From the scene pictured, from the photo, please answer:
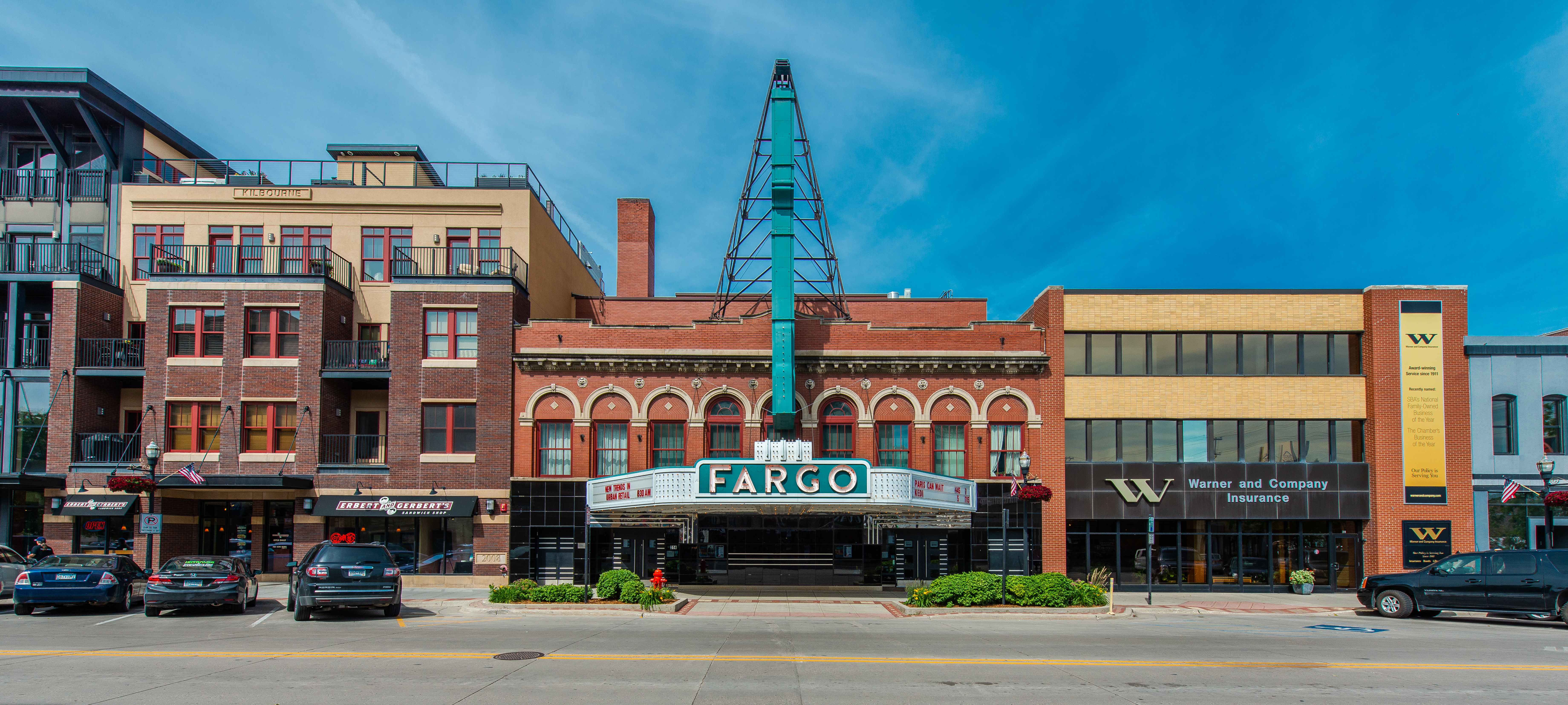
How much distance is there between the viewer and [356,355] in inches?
1251

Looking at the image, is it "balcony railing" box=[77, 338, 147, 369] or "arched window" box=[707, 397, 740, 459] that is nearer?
"balcony railing" box=[77, 338, 147, 369]

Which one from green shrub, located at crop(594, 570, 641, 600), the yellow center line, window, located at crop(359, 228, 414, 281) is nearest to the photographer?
the yellow center line

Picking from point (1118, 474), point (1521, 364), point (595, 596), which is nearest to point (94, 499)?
point (595, 596)

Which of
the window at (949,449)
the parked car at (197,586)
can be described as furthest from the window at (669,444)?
the parked car at (197,586)

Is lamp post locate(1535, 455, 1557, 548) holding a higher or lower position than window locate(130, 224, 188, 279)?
lower

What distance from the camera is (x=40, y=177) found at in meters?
34.3

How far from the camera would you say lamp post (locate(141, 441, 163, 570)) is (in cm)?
2631

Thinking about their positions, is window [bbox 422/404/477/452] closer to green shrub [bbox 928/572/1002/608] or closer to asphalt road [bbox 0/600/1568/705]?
asphalt road [bbox 0/600/1568/705]

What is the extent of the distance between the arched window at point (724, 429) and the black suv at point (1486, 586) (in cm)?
1916

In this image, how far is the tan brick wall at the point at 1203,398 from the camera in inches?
1228

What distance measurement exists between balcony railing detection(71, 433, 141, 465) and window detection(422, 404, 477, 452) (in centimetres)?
986

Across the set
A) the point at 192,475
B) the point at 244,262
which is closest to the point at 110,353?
the point at 244,262

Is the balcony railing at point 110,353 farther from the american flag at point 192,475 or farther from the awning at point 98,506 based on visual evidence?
the american flag at point 192,475

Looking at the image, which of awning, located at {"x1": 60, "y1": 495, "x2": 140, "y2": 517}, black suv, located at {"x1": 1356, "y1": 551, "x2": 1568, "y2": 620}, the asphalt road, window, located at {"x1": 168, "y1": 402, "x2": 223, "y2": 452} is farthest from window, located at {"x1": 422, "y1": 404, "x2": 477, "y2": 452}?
black suv, located at {"x1": 1356, "y1": 551, "x2": 1568, "y2": 620}
